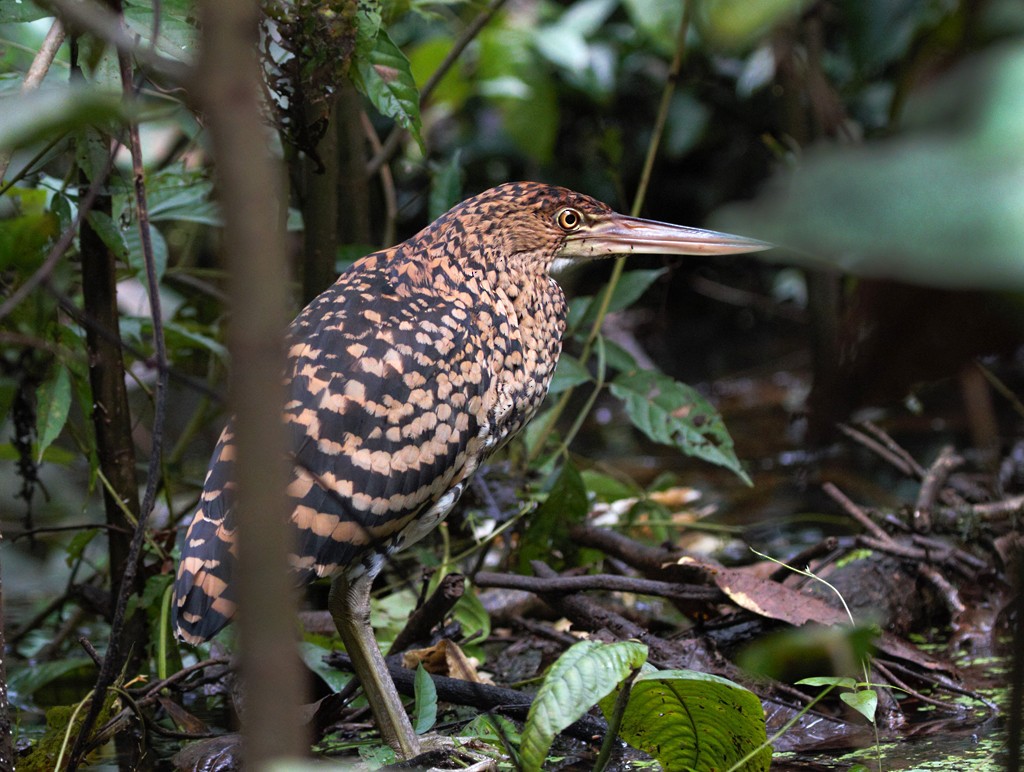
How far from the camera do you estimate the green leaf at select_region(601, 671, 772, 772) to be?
7.33ft

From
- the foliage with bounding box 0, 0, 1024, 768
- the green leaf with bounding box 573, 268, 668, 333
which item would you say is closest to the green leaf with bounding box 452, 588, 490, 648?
the foliage with bounding box 0, 0, 1024, 768

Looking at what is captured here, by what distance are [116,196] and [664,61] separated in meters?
6.38

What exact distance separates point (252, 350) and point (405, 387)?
1.79m

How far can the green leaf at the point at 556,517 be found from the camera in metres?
3.58

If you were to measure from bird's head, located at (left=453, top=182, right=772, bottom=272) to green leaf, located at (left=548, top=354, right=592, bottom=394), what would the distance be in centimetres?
43

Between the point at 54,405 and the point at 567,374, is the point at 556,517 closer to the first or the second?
the point at 567,374

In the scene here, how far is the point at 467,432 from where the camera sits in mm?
2762

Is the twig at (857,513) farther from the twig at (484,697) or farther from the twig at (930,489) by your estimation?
the twig at (484,697)

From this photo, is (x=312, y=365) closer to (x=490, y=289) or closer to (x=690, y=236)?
(x=490, y=289)

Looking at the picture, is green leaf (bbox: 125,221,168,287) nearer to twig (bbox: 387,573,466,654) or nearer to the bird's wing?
the bird's wing

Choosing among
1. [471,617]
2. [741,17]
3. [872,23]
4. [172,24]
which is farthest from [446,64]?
[741,17]

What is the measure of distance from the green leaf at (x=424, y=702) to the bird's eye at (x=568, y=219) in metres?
1.44

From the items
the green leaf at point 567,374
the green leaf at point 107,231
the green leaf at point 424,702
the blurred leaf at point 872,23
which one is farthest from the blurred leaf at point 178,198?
the blurred leaf at point 872,23

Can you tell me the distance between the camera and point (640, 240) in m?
3.27
